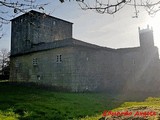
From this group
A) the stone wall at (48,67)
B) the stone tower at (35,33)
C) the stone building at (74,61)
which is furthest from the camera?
the stone tower at (35,33)

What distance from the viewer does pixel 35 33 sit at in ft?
124

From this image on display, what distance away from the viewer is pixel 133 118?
860cm

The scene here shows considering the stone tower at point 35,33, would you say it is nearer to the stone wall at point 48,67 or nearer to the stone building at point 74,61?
the stone building at point 74,61

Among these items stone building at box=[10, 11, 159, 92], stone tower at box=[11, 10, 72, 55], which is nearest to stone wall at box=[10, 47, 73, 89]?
stone building at box=[10, 11, 159, 92]

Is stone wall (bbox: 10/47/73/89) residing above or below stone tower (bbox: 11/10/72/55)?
below

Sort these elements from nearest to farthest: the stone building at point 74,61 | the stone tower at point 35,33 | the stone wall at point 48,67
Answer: the stone wall at point 48,67 < the stone building at point 74,61 < the stone tower at point 35,33

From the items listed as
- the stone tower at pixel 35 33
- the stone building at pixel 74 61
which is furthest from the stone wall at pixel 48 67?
the stone tower at pixel 35 33

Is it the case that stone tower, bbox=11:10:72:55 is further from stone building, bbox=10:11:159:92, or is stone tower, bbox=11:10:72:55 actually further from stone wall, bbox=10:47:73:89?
stone wall, bbox=10:47:73:89

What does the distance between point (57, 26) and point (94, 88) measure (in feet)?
49.1

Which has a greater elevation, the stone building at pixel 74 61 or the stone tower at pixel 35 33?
the stone tower at pixel 35 33

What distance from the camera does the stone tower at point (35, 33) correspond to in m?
37.2

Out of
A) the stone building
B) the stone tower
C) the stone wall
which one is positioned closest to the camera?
the stone wall

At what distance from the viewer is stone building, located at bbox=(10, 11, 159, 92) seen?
95.7 ft

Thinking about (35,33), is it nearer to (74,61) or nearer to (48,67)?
(48,67)
